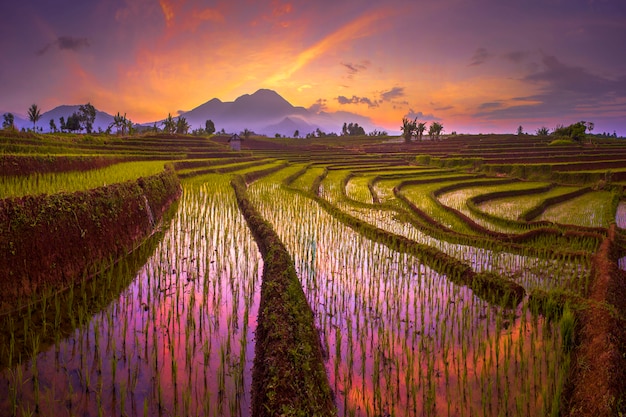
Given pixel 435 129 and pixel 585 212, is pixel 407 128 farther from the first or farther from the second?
pixel 585 212

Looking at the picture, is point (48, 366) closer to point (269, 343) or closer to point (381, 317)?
point (269, 343)

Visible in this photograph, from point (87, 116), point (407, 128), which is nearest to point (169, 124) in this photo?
point (87, 116)

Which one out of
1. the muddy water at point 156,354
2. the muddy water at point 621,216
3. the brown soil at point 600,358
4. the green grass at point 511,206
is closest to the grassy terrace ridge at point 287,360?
the muddy water at point 156,354

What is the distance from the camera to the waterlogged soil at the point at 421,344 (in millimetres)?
3205

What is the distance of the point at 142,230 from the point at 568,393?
8165 millimetres

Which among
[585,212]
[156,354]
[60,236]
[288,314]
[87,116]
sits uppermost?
[87,116]

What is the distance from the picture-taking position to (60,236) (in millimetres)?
5359

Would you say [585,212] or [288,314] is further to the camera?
[585,212]

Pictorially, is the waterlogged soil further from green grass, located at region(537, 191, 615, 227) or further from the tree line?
the tree line

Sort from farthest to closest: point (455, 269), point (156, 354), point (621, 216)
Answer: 1. point (621, 216)
2. point (455, 269)
3. point (156, 354)

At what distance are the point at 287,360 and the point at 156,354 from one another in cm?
149

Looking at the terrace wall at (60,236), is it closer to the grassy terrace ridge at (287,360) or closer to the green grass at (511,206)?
the grassy terrace ridge at (287,360)

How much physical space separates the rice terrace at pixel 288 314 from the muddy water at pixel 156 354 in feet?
0.07

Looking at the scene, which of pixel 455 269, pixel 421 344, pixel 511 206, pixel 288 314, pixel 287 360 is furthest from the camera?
pixel 511 206
